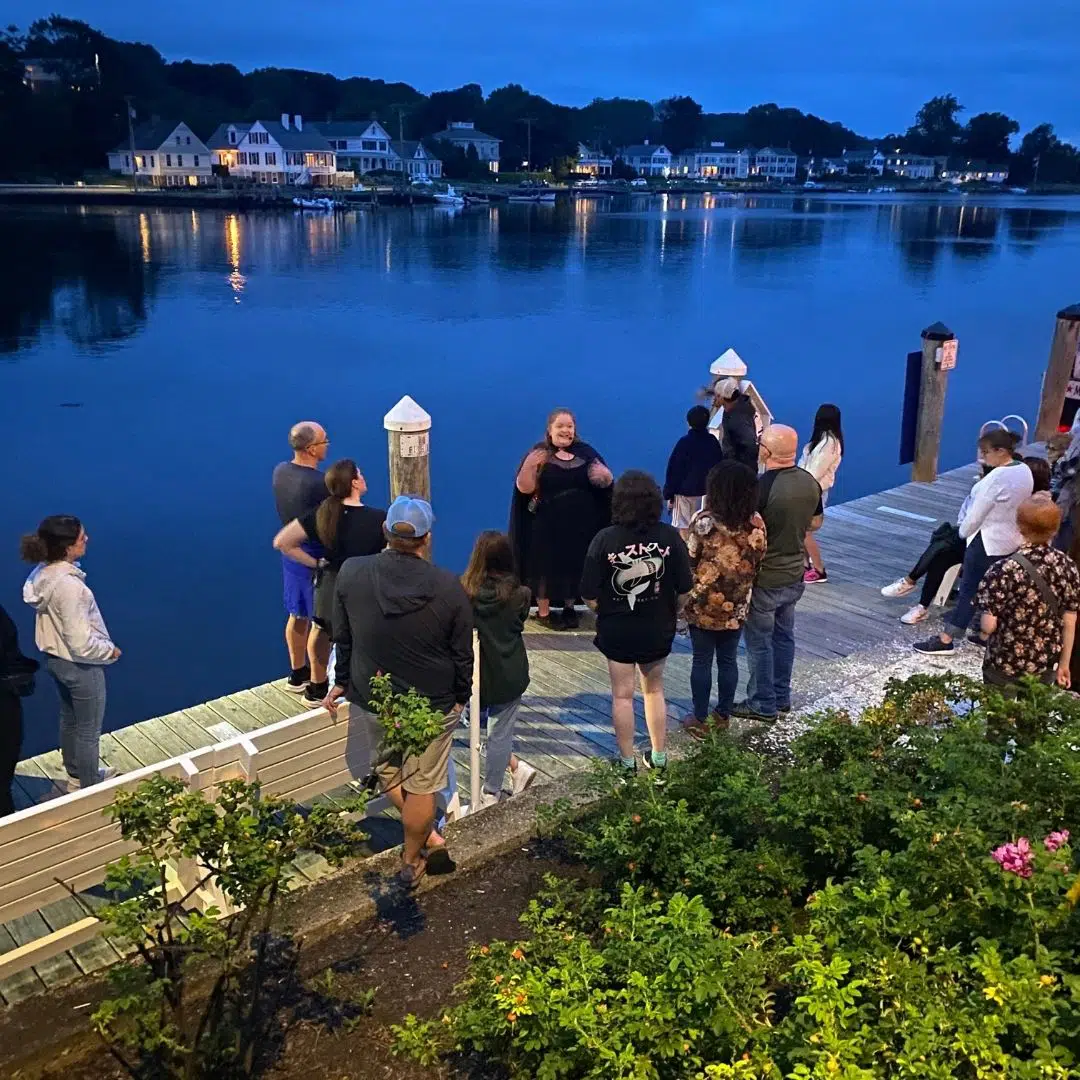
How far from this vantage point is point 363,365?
26.5 meters

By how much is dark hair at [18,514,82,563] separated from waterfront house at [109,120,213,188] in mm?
95362

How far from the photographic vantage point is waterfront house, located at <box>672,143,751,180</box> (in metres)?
165

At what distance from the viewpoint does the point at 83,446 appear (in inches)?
797

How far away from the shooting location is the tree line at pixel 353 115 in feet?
277

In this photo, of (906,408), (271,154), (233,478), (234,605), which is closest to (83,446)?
(233,478)

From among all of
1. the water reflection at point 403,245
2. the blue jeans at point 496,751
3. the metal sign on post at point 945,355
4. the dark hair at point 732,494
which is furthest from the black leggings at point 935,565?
the water reflection at point 403,245

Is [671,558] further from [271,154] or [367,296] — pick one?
[271,154]

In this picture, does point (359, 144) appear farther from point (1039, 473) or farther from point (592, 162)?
point (1039, 473)

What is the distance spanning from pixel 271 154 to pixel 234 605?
304 feet

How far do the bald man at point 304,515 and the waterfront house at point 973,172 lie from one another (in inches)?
6732

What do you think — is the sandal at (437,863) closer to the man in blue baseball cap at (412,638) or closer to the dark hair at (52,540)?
the man in blue baseball cap at (412,638)

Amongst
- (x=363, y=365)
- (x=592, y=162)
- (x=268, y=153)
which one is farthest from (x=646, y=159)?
(x=363, y=365)

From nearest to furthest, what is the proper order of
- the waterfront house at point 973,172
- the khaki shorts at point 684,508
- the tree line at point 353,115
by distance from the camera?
the khaki shorts at point 684,508 < the tree line at point 353,115 < the waterfront house at point 973,172

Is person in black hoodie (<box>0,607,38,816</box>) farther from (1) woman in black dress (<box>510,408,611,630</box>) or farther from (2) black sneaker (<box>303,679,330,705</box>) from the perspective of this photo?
(1) woman in black dress (<box>510,408,611,630</box>)
